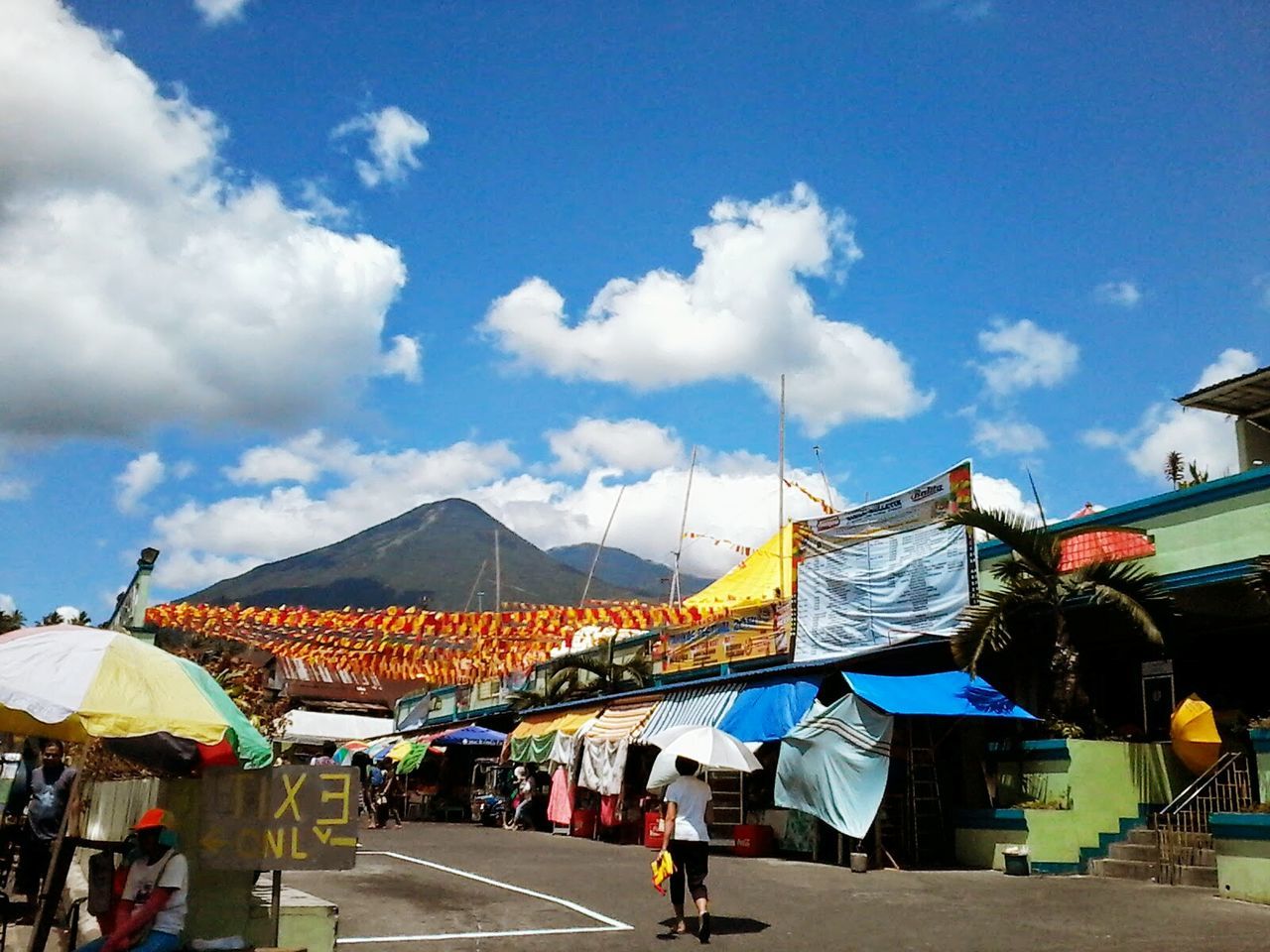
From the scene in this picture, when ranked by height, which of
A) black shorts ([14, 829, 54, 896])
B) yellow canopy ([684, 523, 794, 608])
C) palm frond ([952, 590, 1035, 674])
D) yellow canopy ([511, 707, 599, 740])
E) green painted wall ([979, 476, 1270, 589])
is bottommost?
black shorts ([14, 829, 54, 896])

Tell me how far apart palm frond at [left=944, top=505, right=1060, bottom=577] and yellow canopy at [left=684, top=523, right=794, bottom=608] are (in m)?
17.3

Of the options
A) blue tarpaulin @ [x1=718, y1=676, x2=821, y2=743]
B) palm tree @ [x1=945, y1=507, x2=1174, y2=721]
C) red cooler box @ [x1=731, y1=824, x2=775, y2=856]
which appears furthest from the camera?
red cooler box @ [x1=731, y1=824, x2=775, y2=856]

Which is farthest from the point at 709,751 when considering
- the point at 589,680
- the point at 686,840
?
the point at 589,680

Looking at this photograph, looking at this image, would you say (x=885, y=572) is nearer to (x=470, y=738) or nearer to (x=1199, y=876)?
(x=1199, y=876)

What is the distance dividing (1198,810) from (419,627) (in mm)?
23176

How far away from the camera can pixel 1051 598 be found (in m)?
15.4

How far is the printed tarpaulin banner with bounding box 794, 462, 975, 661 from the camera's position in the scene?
17.1 meters

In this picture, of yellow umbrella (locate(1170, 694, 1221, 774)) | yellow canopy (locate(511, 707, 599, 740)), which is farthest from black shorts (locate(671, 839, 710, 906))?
yellow canopy (locate(511, 707, 599, 740))

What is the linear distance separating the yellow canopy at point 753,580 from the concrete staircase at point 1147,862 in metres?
19.1

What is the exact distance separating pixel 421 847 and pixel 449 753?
1909cm

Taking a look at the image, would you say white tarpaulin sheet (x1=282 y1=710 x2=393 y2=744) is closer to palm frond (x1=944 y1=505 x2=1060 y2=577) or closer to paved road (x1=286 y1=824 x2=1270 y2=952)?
paved road (x1=286 y1=824 x2=1270 y2=952)

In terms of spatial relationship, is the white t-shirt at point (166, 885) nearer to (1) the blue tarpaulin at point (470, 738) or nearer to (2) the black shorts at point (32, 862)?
(2) the black shorts at point (32, 862)

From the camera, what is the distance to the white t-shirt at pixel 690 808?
1006 centimetres

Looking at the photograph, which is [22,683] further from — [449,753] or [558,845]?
[449,753]
